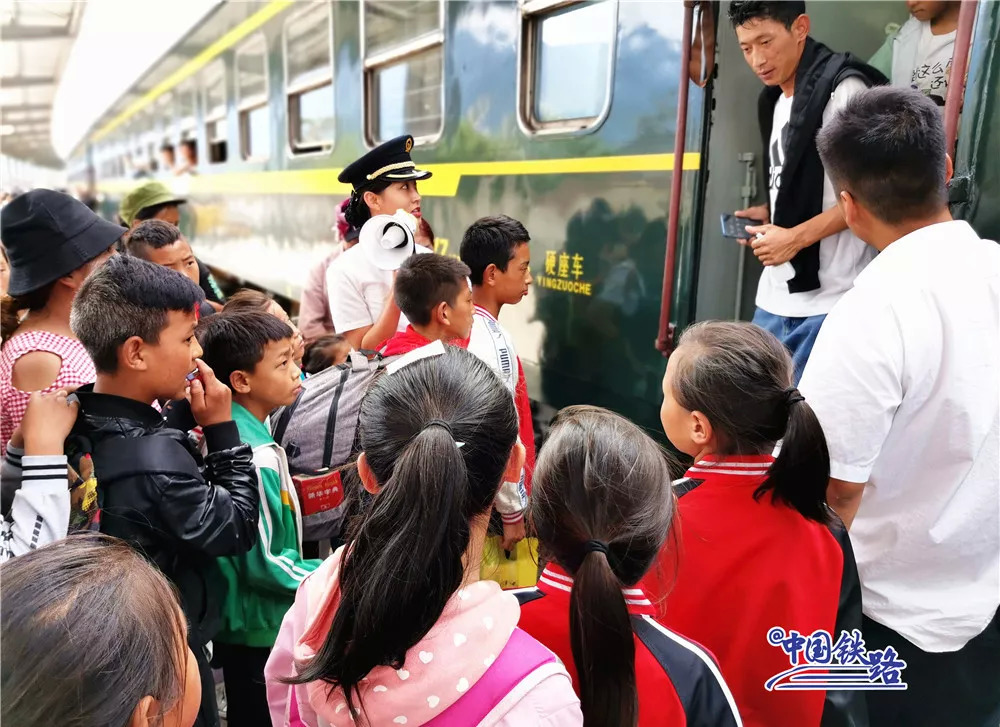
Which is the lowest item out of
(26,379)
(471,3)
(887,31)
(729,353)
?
(26,379)

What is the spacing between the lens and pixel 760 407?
1.30 m

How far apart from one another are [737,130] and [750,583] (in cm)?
170

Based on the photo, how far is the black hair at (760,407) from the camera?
1267 mm

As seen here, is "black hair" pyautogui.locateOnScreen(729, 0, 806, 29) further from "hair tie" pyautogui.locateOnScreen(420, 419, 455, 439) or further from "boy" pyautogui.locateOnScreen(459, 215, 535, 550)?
"hair tie" pyautogui.locateOnScreen(420, 419, 455, 439)

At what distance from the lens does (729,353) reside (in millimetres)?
1314

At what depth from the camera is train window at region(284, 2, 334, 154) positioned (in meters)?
4.43

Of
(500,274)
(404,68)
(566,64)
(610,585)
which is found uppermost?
(404,68)

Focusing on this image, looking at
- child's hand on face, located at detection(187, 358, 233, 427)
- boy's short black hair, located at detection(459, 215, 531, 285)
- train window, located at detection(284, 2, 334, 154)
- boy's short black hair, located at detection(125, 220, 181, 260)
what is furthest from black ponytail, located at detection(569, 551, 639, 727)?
train window, located at detection(284, 2, 334, 154)

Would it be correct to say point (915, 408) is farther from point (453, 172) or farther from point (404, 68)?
point (404, 68)

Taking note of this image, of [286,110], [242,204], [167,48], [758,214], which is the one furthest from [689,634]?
[167,48]

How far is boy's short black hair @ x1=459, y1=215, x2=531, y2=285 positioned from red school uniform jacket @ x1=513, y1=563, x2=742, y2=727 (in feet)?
5.06

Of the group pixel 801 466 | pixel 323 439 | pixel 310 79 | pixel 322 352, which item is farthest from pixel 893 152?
pixel 310 79

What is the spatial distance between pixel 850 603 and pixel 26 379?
1.80 m

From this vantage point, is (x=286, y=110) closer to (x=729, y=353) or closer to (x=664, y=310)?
(x=664, y=310)
